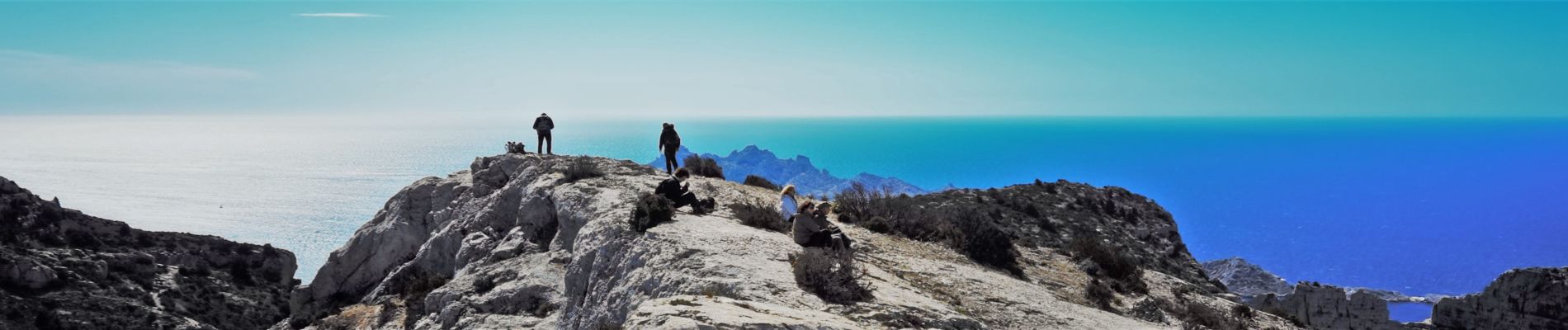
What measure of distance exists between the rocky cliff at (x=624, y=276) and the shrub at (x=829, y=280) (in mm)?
179

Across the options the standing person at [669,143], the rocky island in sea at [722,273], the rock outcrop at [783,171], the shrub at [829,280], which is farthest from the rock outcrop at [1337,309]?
the rock outcrop at [783,171]

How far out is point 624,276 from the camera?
512 inches

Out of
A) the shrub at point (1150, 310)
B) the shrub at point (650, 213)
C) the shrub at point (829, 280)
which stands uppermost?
the shrub at point (650, 213)

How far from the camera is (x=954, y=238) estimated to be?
18297 mm

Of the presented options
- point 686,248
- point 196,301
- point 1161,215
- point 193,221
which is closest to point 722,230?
point 686,248

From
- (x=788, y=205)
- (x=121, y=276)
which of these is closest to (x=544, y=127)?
(x=788, y=205)

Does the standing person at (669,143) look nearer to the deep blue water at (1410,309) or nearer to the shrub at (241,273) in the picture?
the shrub at (241,273)

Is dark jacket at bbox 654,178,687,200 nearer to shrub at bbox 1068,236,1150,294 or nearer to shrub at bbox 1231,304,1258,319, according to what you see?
shrub at bbox 1068,236,1150,294

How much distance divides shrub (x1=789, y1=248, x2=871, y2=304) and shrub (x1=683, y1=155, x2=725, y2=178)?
14.0m

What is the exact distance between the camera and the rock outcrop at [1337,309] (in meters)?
30.3

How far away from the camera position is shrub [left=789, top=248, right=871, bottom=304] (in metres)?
10.2

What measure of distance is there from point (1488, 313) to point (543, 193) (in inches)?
1285

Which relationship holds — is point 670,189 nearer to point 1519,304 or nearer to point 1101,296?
point 1101,296

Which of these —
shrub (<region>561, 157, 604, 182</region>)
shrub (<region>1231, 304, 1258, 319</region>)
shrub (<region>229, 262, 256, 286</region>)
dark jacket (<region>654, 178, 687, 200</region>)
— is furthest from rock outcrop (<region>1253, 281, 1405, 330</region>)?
shrub (<region>229, 262, 256, 286</region>)
